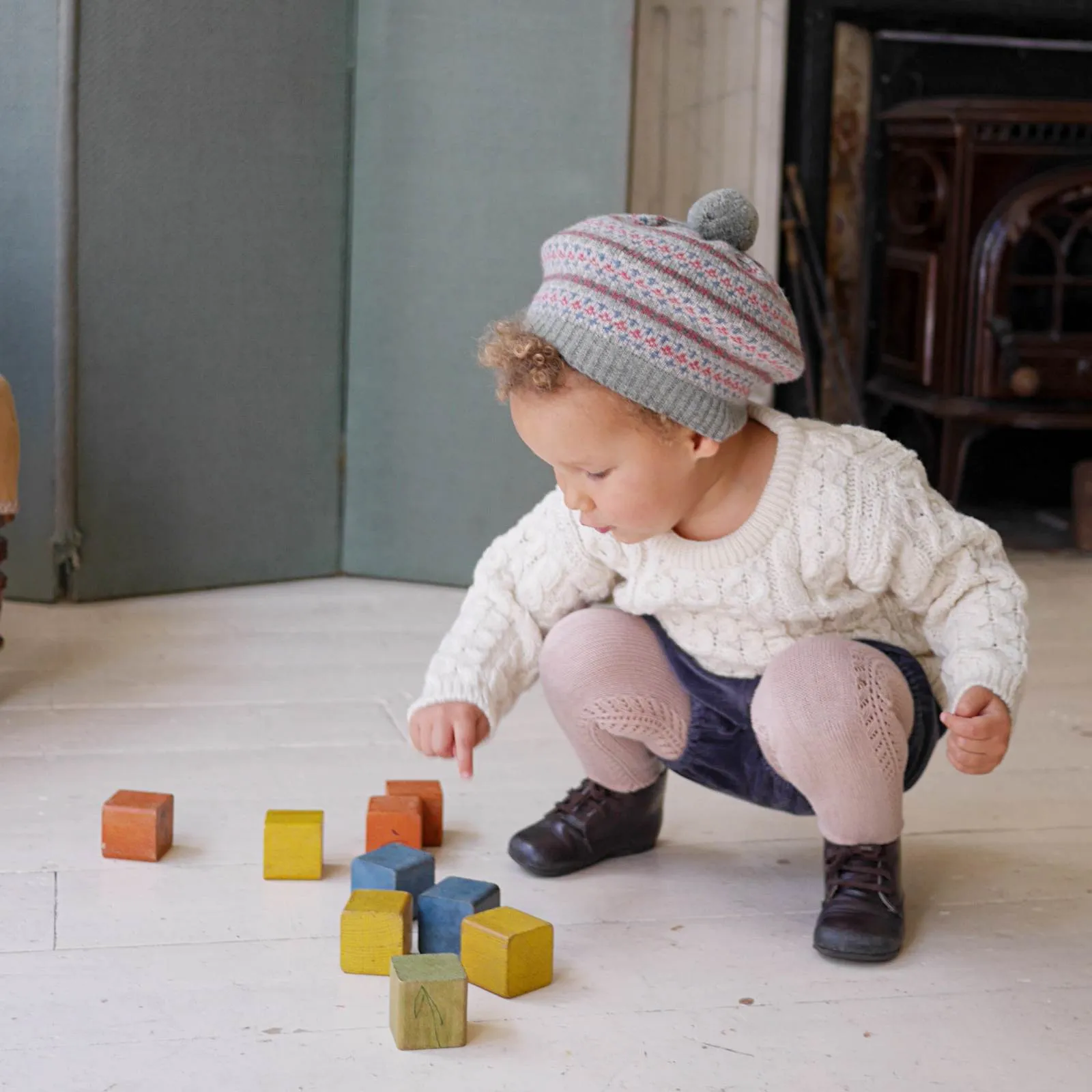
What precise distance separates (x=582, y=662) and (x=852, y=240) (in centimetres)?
206

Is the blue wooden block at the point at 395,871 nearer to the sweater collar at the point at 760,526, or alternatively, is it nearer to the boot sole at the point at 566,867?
the boot sole at the point at 566,867

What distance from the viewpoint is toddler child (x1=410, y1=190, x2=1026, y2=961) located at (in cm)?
130

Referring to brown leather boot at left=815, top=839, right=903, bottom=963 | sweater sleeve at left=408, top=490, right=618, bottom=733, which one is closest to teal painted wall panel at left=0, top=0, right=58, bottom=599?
sweater sleeve at left=408, top=490, right=618, bottom=733

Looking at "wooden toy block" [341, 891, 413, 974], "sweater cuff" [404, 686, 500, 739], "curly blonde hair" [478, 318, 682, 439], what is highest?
"curly blonde hair" [478, 318, 682, 439]

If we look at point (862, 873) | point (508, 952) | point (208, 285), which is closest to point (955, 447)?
point (208, 285)

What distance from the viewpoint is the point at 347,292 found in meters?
2.71

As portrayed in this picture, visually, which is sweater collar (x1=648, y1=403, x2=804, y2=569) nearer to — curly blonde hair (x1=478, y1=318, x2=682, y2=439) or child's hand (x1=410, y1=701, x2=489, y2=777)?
curly blonde hair (x1=478, y1=318, x2=682, y2=439)

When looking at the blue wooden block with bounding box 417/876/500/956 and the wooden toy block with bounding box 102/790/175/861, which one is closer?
the blue wooden block with bounding box 417/876/500/956

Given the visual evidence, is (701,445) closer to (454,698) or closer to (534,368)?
(534,368)

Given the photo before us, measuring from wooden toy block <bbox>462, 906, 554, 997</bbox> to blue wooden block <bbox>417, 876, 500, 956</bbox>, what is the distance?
0.08 ft

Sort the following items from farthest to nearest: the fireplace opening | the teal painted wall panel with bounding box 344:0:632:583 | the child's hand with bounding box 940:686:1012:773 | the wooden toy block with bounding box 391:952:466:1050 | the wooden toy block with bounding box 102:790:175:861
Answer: the fireplace opening → the teal painted wall panel with bounding box 344:0:632:583 → the wooden toy block with bounding box 102:790:175:861 → the child's hand with bounding box 940:686:1012:773 → the wooden toy block with bounding box 391:952:466:1050

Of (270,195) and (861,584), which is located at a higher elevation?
(270,195)

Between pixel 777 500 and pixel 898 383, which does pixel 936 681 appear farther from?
pixel 898 383

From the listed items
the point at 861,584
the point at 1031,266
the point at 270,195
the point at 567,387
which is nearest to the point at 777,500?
the point at 861,584
